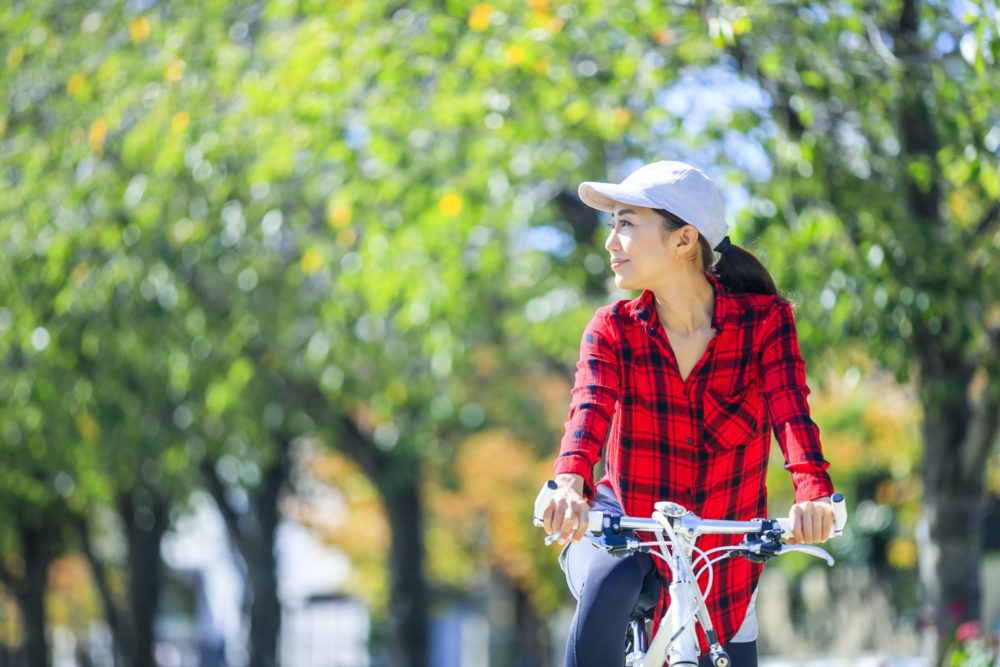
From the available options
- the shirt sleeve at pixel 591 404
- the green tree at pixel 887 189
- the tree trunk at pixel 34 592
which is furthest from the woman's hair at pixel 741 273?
the tree trunk at pixel 34 592

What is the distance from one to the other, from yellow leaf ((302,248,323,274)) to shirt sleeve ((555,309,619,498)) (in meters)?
8.60

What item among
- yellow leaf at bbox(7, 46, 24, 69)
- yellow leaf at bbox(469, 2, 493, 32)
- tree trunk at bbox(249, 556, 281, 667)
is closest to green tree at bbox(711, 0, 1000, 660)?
yellow leaf at bbox(469, 2, 493, 32)

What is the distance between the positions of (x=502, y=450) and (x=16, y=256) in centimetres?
1764

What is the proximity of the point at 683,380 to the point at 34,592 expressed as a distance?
926 inches

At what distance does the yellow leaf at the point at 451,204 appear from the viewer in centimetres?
1100

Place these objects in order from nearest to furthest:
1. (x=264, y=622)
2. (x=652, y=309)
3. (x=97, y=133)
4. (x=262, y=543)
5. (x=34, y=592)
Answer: (x=652, y=309) < (x=97, y=133) < (x=264, y=622) < (x=262, y=543) < (x=34, y=592)

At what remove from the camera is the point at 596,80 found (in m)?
10.5

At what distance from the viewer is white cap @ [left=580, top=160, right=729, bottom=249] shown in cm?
415

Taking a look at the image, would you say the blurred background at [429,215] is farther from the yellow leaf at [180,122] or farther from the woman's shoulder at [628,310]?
the woman's shoulder at [628,310]

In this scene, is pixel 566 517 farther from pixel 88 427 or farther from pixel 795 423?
pixel 88 427

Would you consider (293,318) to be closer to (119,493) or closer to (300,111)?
(300,111)

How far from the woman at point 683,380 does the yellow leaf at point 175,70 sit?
732 cm

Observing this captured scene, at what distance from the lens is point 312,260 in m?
12.7

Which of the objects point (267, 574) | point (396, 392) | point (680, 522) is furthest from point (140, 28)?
point (267, 574)
